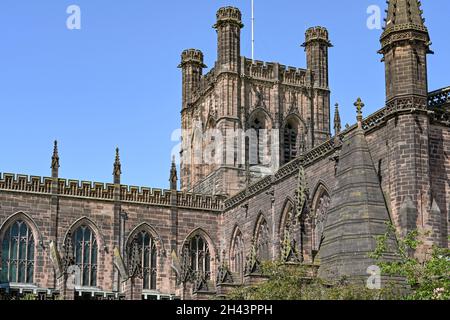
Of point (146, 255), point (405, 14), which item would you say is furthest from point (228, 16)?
point (405, 14)

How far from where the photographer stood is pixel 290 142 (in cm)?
5262

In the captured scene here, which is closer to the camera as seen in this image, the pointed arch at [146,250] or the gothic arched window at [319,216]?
the gothic arched window at [319,216]

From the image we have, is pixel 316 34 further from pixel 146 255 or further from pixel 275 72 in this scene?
pixel 146 255

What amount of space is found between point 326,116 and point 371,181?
2499cm

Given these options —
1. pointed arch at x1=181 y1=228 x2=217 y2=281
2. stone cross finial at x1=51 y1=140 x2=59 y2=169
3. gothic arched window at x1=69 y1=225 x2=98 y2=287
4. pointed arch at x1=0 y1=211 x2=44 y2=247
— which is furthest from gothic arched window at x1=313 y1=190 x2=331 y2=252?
stone cross finial at x1=51 y1=140 x2=59 y2=169

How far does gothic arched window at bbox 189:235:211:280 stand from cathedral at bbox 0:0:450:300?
60 mm

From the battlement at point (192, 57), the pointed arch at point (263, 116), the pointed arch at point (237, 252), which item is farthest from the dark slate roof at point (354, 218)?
the battlement at point (192, 57)

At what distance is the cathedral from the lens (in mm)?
30047

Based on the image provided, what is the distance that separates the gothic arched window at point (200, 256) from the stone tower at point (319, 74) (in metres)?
10.9

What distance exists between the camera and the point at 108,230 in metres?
45.1

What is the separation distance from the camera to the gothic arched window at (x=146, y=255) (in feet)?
150

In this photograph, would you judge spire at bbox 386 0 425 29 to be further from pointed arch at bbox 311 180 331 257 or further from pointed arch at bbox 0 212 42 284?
pointed arch at bbox 0 212 42 284

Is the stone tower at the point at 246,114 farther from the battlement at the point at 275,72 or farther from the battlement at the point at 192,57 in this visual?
the battlement at the point at 192,57

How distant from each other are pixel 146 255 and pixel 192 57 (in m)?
16.0
